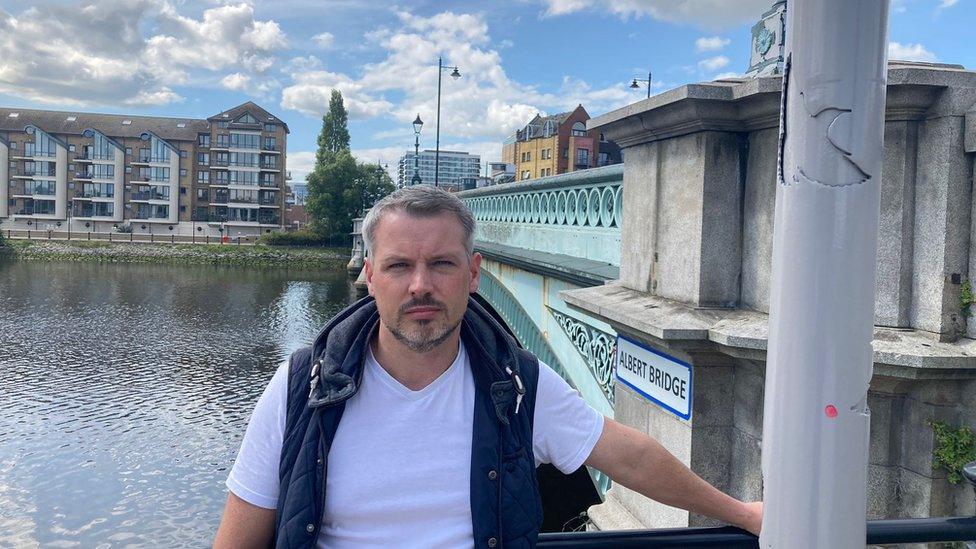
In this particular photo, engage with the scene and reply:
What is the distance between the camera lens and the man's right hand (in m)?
1.76

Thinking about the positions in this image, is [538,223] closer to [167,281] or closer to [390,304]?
[390,304]

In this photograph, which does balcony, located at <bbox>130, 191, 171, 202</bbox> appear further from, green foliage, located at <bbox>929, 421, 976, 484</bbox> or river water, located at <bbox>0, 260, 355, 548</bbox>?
green foliage, located at <bbox>929, 421, 976, 484</bbox>

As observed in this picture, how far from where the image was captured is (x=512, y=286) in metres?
12.5

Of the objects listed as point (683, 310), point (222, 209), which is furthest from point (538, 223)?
point (222, 209)

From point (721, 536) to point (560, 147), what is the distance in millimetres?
69622

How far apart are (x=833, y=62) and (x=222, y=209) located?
88.2 meters

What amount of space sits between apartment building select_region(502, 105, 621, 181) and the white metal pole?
Result: 206 feet

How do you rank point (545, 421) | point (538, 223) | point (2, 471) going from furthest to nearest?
point (2, 471) < point (538, 223) < point (545, 421)

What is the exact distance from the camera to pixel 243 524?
69.6 inches

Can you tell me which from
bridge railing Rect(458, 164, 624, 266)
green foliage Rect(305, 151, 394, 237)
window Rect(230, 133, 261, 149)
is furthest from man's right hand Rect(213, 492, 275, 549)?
window Rect(230, 133, 261, 149)

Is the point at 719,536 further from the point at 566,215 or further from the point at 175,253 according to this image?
the point at 175,253

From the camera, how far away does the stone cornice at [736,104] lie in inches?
115

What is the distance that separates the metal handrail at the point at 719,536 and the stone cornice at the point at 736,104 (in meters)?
1.70

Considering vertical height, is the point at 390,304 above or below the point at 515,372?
above
